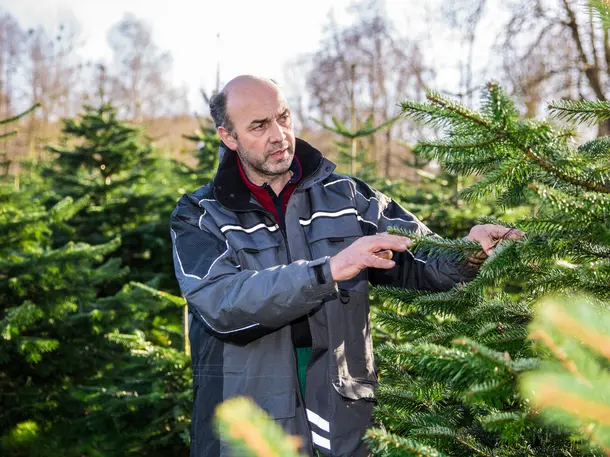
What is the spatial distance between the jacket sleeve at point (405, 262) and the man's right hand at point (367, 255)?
0.36 m

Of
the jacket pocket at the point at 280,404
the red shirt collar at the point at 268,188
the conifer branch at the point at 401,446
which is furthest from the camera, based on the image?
the red shirt collar at the point at 268,188

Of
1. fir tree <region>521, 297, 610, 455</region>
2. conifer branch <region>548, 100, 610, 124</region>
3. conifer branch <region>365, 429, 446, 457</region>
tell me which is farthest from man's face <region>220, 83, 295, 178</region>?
fir tree <region>521, 297, 610, 455</region>

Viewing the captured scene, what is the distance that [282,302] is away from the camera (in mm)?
2010

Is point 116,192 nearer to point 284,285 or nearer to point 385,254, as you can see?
point 284,285

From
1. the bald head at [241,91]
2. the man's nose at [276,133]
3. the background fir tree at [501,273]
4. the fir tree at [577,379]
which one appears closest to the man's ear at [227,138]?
the bald head at [241,91]

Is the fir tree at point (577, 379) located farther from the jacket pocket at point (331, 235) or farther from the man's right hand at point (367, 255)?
the jacket pocket at point (331, 235)

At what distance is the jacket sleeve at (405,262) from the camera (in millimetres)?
2186

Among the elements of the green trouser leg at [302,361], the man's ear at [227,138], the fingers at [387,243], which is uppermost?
the man's ear at [227,138]

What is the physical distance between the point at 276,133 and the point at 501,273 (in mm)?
1468

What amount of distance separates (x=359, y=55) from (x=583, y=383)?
84.2 feet

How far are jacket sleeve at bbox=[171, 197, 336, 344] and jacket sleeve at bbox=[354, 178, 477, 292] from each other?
49 centimetres

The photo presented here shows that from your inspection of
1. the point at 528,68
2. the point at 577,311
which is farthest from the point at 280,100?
the point at 528,68

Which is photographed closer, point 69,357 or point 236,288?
point 236,288

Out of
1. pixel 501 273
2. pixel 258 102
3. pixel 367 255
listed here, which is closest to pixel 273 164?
pixel 258 102
